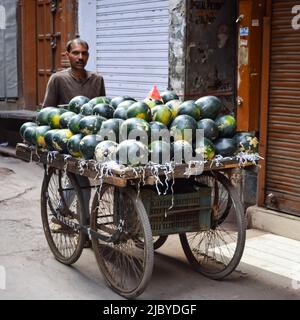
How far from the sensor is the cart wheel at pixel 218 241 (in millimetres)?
4391

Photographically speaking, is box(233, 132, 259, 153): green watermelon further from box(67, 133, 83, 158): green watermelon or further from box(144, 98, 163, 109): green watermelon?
box(67, 133, 83, 158): green watermelon

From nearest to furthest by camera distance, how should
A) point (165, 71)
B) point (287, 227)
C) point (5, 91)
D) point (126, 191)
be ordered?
point (126, 191) → point (287, 227) → point (165, 71) → point (5, 91)

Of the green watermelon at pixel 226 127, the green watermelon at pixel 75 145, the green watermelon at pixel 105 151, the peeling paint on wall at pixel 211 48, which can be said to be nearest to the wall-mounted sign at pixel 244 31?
the peeling paint on wall at pixel 211 48

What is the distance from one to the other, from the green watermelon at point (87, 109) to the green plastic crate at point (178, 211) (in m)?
0.83

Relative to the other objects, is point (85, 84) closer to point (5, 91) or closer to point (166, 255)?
point (166, 255)

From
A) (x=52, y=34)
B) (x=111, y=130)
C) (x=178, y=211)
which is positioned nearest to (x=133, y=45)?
(x=52, y=34)

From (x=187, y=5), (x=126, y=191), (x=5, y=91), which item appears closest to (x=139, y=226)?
(x=126, y=191)

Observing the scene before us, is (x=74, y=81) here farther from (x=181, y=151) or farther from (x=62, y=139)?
(x=181, y=151)

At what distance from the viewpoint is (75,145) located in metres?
4.36

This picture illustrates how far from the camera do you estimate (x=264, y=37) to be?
6008 millimetres

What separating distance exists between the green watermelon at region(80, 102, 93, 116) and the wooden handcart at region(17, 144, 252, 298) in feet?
1.27

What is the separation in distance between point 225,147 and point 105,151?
88 centimetres

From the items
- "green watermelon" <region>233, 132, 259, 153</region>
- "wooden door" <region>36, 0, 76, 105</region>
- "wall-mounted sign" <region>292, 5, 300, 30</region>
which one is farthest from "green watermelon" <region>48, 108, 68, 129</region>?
"wooden door" <region>36, 0, 76, 105</region>

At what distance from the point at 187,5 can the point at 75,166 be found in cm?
321
